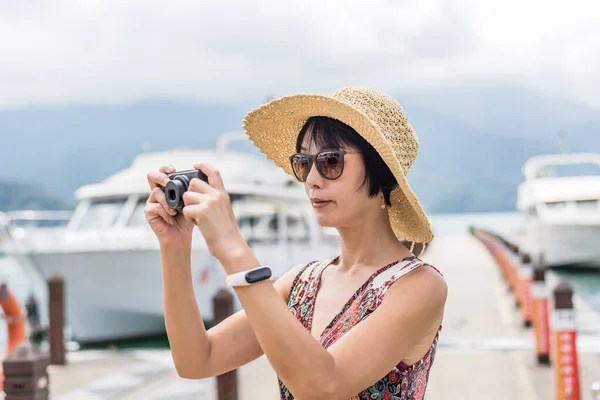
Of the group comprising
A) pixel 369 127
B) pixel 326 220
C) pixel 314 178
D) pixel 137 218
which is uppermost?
pixel 369 127

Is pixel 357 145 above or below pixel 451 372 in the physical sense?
above

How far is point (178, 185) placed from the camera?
60.9 inches

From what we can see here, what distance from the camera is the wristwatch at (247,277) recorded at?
4.95ft

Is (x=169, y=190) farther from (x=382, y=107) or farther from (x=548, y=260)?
(x=548, y=260)

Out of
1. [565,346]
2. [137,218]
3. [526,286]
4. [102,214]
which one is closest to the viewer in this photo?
[565,346]

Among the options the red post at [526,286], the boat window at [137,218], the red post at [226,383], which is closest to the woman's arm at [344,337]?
the red post at [226,383]

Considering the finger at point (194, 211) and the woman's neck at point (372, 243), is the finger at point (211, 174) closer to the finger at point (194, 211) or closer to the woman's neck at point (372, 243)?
the finger at point (194, 211)

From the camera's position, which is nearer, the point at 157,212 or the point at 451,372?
the point at 157,212

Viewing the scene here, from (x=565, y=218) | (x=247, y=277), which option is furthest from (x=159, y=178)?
(x=565, y=218)

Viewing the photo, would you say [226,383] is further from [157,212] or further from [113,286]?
[113,286]

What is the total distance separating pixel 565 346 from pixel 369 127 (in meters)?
5.34

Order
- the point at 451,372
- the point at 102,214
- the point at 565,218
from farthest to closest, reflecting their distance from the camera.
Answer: the point at 565,218, the point at 102,214, the point at 451,372

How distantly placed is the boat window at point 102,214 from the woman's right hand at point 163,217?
1385 centimetres

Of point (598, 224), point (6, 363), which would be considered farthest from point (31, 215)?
→ point (598, 224)
